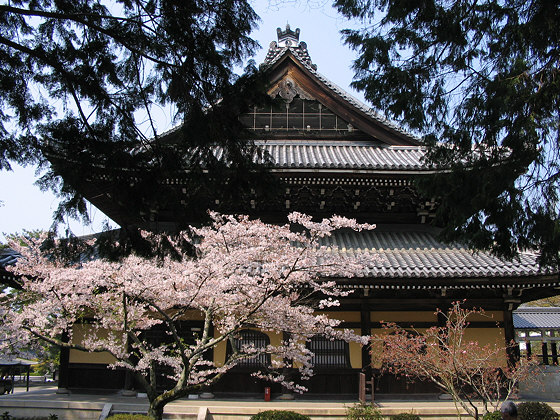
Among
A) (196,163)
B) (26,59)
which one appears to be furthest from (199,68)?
(26,59)

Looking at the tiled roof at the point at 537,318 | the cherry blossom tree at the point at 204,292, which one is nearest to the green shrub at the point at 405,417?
the cherry blossom tree at the point at 204,292

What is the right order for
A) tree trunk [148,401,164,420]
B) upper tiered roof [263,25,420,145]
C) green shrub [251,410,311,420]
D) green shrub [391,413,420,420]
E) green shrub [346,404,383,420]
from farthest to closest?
upper tiered roof [263,25,420,145]
green shrub [346,404,383,420]
green shrub [391,413,420,420]
green shrub [251,410,311,420]
tree trunk [148,401,164,420]

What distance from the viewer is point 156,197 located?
4.73 meters

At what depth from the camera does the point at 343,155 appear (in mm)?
11750

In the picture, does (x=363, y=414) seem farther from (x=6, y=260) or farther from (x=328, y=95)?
(x=328, y=95)

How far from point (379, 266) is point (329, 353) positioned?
2383 millimetres

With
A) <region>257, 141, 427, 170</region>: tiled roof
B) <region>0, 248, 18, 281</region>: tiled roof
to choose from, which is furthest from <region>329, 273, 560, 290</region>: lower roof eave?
<region>0, 248, 18, 281</region>: tiled roof

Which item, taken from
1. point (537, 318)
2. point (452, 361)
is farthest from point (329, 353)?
point (537, 318)

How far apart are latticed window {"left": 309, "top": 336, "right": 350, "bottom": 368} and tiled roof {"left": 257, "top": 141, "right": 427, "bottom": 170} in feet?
12.8

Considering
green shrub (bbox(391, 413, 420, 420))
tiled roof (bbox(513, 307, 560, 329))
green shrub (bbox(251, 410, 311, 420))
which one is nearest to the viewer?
green shrub (bbox(251, 410, 311, 420))

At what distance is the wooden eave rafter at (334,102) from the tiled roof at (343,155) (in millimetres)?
331

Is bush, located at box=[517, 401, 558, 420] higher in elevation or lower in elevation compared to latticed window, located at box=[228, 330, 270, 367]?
lower

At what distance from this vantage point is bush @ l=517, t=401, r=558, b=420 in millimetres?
8359

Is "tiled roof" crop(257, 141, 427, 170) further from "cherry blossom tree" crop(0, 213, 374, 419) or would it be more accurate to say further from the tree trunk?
the tree trunk
